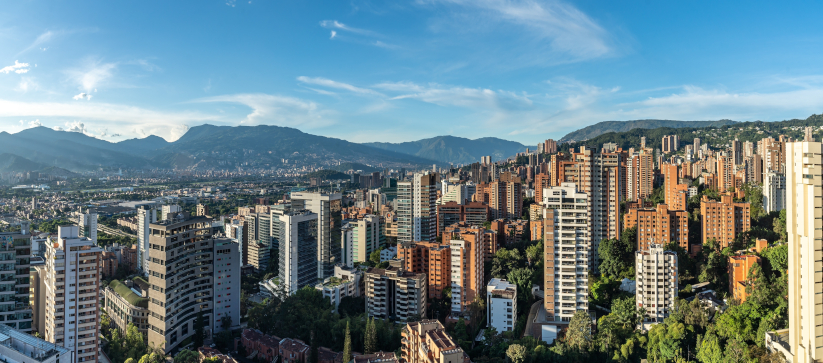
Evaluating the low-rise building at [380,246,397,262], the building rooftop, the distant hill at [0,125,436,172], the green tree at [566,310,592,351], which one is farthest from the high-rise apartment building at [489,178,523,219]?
the distant hill at [0,125,436,172]

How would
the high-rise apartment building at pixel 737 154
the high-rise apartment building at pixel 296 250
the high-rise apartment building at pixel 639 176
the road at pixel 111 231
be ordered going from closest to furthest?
1. the high-rise apartment building at pixel 296 250
2. the high-rise apartment building at pixel 639 176
3. the road at pixel 111 231
4. the high-rise apartment building at pixel 737 154

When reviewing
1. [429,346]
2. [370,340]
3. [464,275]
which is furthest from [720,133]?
[429,346]

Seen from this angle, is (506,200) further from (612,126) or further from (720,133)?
(612,126)

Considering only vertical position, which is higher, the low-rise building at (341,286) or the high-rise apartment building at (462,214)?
the high-rise apartment building at (462,214)

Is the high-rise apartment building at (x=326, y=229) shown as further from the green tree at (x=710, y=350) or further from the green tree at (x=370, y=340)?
the green tree at (x=710, y=350)

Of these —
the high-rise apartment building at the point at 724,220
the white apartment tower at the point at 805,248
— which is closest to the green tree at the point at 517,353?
the white apartment tower at the point at 805,248

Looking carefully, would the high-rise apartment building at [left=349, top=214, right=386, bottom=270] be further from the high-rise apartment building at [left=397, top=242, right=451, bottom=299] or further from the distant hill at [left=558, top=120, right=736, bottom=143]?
the distant hill at [left=558, top=120, right=736, bottom=143]

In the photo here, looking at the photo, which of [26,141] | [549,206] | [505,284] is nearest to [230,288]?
[505,284]
